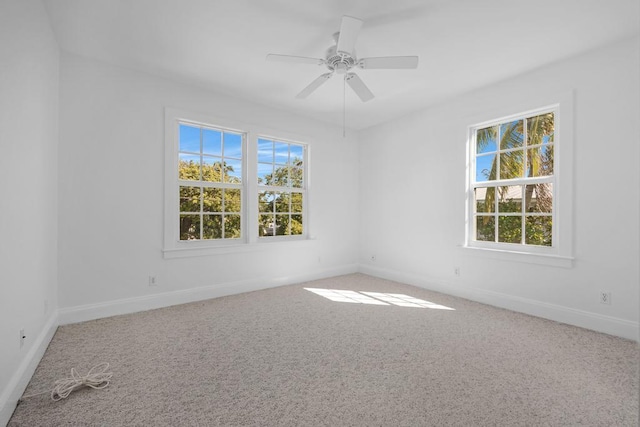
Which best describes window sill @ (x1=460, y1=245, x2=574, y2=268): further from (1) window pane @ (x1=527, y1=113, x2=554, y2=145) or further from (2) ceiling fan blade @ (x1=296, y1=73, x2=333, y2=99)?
(2) ceiling fan blade @ (x1=296, y1=73, x2=333, y2=99)

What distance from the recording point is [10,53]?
172 centimetres

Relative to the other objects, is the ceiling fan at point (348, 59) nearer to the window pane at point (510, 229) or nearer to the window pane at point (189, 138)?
the window pane at point (189, 138)

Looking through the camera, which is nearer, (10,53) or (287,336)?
(10,53)

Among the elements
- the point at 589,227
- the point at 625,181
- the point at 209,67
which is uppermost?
the point at 209,67

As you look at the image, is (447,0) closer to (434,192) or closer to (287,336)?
(434,192)

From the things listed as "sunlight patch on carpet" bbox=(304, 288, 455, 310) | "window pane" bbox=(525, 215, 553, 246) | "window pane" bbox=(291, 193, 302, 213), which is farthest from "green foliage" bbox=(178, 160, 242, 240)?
"window pane" bbox=(525, 215, 553, 246)

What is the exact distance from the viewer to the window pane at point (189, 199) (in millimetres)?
3710

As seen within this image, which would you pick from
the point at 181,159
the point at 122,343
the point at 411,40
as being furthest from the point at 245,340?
the point at 411,40

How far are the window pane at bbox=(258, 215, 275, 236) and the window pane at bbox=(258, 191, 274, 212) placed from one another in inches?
4.5

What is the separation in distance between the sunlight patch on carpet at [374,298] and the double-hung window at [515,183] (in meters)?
1.06

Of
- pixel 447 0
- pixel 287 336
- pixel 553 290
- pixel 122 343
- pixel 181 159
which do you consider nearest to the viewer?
pixel 447 0

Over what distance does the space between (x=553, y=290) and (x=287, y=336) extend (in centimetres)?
277

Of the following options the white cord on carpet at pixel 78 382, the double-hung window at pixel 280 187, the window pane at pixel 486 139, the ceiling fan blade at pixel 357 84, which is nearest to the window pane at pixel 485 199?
the window pane at pixel 486 139

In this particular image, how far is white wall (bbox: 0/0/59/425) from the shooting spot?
65.1 inches
